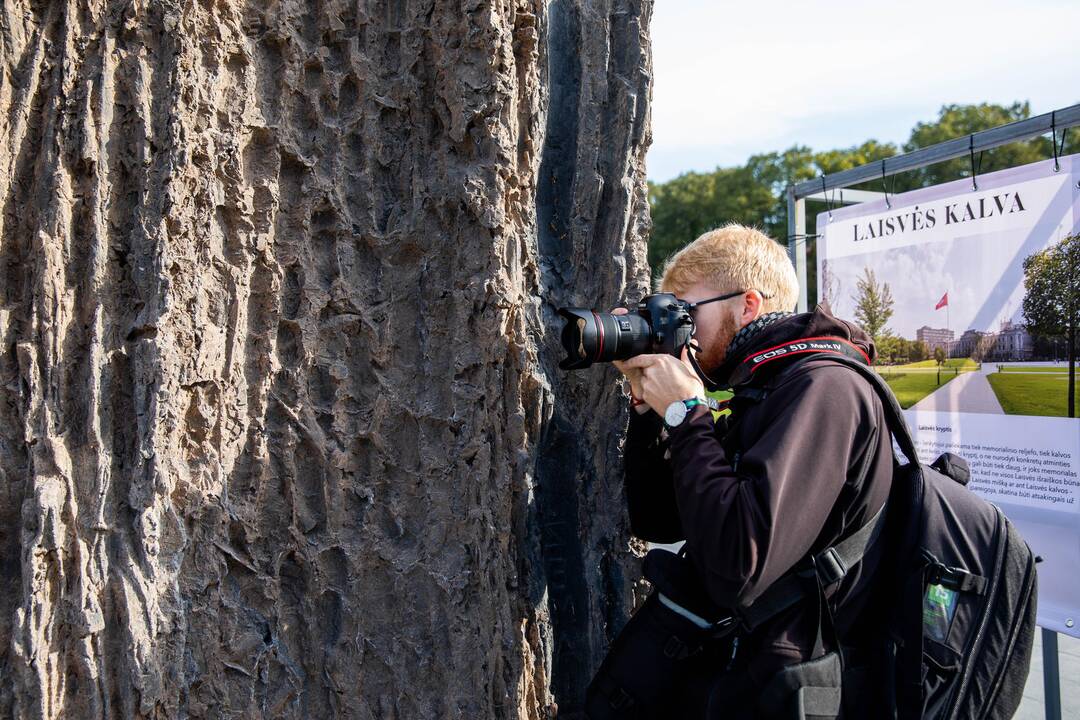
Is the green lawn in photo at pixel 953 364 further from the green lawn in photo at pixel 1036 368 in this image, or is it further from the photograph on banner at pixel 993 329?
the green lawn in photo at pixel 1036 368

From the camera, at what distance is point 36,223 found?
73.3 inches

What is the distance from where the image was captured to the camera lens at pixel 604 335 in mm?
2041

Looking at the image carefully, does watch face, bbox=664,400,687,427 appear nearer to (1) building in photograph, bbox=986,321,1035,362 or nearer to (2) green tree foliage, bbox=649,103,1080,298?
(1) building in photograph, bbox=986,321,1035,362

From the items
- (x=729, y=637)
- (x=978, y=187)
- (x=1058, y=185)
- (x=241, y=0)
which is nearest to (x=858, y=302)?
(x=978, y=187)

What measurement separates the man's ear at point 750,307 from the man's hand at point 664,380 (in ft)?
0.62

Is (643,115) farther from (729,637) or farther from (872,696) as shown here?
(872,696)

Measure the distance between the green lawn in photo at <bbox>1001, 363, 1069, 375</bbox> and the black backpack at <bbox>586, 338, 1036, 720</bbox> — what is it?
1404 mm

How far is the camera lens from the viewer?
2.04 metres

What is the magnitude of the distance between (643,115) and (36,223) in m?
1.66

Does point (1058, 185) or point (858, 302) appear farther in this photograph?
point (858, 302)

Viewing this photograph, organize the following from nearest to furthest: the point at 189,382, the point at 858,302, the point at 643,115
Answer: the point at 189,382 → the point at 643,115 → the point at 858,302

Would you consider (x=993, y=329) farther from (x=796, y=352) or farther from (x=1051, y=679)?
(x=796, y=352)

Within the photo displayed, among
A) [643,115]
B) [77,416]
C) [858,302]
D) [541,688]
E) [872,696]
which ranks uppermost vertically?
[643,115]

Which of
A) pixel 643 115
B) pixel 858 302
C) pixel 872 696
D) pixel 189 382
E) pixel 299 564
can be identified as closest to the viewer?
pixel 872 696
